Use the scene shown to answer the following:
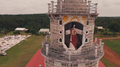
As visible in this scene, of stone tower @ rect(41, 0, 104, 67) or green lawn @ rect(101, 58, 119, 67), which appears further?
green lawn @ rect(101, 58, 119, 67)

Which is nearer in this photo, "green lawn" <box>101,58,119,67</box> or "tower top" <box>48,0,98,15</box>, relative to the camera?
"tower top" <box>48,0,98,15</box>

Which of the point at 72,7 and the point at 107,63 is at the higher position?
the point at 72,7

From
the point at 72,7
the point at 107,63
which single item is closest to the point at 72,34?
the point at 72,7

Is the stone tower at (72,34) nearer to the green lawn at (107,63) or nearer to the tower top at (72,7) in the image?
the tower top at (72,7)

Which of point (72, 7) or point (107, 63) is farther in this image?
point (107, 63)

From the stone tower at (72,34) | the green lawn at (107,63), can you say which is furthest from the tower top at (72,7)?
the green lawn at (107,63)

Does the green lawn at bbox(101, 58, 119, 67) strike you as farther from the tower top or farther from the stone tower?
the tower top

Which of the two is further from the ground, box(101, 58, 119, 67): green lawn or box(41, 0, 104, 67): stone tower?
box(41, 0, 104, 67): stone tower

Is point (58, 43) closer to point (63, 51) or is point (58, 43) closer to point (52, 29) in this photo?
point (63, 51)

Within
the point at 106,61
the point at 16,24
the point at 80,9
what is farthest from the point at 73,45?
the point at 16,24

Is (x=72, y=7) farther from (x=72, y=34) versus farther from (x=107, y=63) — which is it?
(x=107, y=63)

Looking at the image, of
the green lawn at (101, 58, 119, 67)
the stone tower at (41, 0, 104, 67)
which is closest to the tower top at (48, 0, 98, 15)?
the stone tower at (41, 0, 104, 67)
